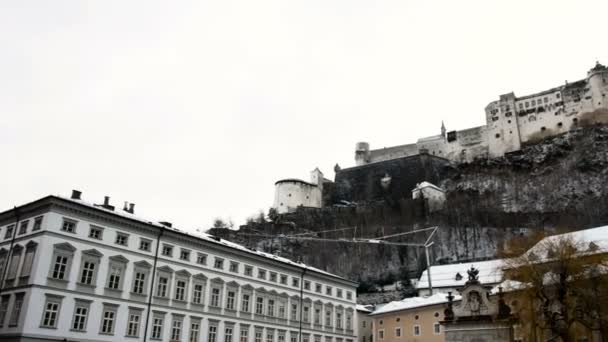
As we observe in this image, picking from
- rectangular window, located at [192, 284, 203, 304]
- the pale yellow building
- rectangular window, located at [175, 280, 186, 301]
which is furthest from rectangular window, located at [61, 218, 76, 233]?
the pale yellow building

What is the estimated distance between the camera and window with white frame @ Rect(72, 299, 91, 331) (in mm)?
29769

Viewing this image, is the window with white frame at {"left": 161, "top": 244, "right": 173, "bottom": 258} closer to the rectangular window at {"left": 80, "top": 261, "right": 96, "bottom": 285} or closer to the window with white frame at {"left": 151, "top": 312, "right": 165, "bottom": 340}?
the window with white frame at {"left": 151, "top": 312, "right": 165, "bottom": 340}

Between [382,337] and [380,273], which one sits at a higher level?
[380,273]

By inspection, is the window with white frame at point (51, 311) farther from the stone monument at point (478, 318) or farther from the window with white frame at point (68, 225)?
the stone monument at point (478, 318)

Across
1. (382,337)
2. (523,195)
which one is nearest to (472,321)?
(382,337)

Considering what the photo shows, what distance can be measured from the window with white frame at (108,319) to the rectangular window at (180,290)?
5.15 metres

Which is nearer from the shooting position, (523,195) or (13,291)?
(13,291)

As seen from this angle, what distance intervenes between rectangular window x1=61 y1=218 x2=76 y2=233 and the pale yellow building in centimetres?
3206

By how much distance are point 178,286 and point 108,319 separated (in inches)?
238

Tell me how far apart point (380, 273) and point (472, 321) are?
1896 inches

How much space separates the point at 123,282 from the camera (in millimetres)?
33031

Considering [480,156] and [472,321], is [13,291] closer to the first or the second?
[472,321]

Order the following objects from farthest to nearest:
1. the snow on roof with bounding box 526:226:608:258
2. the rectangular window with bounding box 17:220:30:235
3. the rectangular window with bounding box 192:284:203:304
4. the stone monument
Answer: the rectangular window with bounding box 192:284:203:304 < the rectangular window with bounding box 17:220:30:235 < the stone monument < the snow on roof with bounding box 526:226:608:258

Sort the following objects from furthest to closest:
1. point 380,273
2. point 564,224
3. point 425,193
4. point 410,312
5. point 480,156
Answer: point 480,156 < point 425,193 < point 380,273 < point 564,224 < point 410,312
